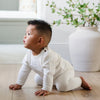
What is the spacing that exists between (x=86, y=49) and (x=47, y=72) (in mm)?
928

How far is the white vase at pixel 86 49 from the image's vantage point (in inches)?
110

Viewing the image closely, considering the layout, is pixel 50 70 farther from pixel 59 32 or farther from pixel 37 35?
pixel 59 32

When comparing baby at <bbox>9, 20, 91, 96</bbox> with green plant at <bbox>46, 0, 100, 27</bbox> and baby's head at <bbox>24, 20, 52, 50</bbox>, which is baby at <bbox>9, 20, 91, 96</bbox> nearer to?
baby's head at <bbox>24, 20, 52, 50</bbox>

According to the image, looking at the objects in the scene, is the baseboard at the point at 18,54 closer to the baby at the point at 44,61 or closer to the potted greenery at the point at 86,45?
the potted greenery at the point at 86,45

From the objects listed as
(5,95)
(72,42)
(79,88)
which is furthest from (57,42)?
(5,95)

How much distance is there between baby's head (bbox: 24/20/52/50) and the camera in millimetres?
1982

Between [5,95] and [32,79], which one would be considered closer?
[5,95]

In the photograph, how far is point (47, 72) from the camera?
1.97 metres

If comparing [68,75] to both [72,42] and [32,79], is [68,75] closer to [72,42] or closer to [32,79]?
[32,79]

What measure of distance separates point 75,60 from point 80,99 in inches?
39.9

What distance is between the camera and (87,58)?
283 centimetres

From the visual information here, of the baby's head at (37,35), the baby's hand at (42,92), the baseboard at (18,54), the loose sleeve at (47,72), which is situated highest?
the baby's head at (37,35)

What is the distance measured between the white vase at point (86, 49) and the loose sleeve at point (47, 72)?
0.88m

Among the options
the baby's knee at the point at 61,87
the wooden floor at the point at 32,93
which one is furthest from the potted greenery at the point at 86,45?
the baby's knee at the point at 61,87
